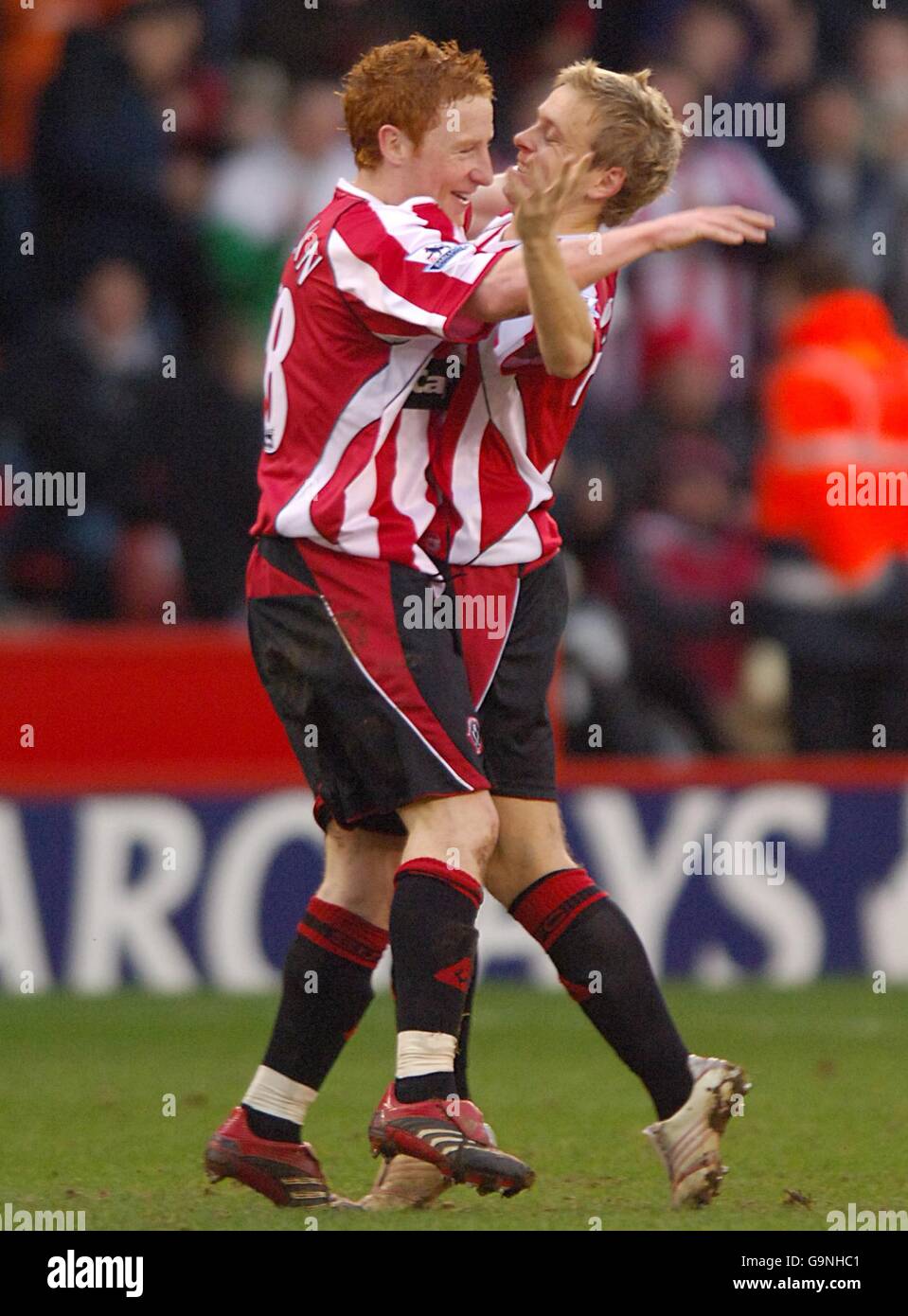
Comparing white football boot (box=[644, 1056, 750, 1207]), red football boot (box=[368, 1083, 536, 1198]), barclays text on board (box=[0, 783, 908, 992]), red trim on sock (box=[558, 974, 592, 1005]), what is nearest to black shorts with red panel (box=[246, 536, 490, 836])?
red trim on sock (box=[558, 974, 592, 1005])

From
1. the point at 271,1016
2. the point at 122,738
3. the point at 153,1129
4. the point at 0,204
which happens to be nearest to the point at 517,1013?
the point at 271,1016

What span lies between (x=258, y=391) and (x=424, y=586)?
16.9 feet

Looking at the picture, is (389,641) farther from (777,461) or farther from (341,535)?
(777,461)

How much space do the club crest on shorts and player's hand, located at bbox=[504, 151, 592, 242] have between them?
2.88 ft

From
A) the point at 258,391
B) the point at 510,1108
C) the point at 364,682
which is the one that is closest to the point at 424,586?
the point at 364,682

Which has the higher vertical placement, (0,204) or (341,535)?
(0,204)

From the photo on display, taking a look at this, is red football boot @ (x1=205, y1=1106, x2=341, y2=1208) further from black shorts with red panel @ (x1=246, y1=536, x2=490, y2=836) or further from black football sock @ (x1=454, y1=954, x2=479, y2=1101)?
black shorts with red panel @ (x1=246, y1=536, x2=490, y2=836)

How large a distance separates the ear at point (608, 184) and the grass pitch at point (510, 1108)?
1.86m

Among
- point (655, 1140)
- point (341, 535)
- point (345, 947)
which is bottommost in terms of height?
point (655, 1140)

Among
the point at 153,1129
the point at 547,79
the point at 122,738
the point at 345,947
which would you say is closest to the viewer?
the point at 345,947

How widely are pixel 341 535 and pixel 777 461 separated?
570 centimetres

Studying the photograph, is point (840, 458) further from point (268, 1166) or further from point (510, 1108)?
point (268, 1166)

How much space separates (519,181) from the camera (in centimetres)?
426

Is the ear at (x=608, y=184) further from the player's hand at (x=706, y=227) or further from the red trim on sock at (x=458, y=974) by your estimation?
the red trim on sock at (x=458, y=974)
